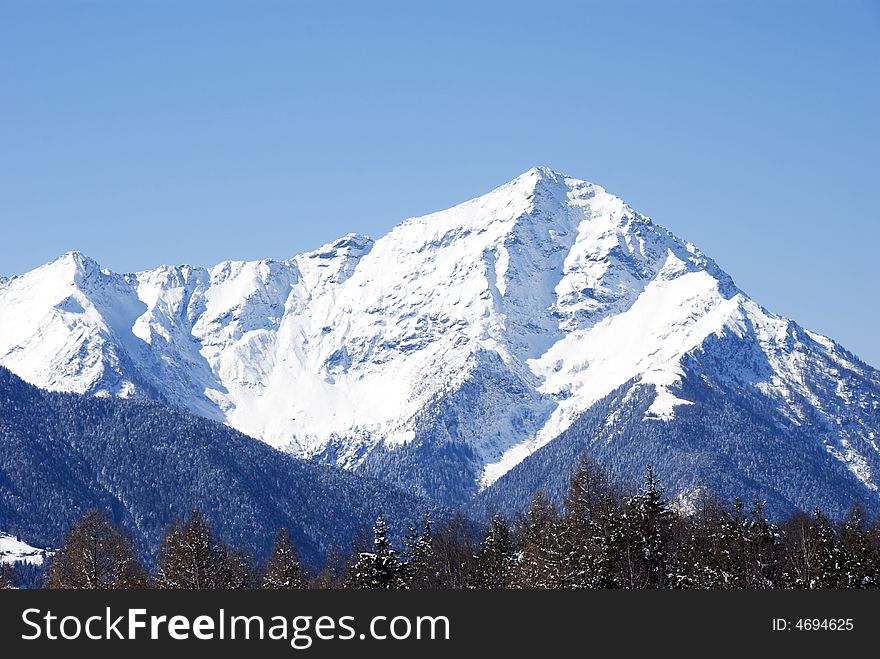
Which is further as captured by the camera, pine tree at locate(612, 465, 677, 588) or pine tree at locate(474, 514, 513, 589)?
pine tree at locate(474, 514, 513, 589)

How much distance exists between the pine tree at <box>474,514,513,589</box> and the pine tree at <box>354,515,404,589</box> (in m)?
10.6

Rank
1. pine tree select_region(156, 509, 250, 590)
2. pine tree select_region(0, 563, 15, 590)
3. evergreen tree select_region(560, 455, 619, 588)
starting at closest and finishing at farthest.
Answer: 1. evergreen tree select_region(560, 455, 619, 588)
2. pine tree select_region(0, 563, 15, 590)
3. pine tree select_region(156, 509, 250, 590)

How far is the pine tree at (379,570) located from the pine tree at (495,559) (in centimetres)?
1057

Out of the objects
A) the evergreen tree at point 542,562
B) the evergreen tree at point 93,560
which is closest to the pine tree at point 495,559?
the evergreen tree at point 542,562

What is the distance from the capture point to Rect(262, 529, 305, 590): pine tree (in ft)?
287

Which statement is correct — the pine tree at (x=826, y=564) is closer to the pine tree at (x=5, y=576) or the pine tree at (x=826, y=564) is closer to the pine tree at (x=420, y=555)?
the pine tree at (x=420, y=555)

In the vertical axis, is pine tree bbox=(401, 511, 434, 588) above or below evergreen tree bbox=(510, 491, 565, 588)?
above

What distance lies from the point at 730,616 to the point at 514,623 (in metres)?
7.32

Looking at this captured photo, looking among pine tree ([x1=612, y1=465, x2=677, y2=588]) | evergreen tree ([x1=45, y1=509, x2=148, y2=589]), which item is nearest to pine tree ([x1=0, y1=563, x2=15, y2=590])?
evergreen tree ([x1=45, y1=509, x2=148, y2=589])

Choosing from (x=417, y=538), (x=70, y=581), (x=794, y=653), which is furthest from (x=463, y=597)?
(x=417, y=538)

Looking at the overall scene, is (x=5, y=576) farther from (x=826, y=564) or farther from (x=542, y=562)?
(x=826, y=564)

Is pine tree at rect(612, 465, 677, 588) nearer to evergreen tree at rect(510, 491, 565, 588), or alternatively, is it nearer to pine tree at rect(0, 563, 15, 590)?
evergreen tree at rect(510, 491, 565, 588)

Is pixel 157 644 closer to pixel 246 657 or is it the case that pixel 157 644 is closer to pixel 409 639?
pixel 246 657

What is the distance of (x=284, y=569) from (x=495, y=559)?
1958 cm
